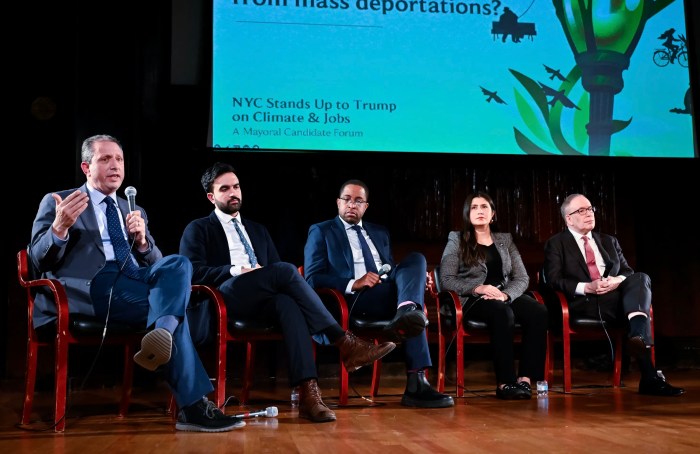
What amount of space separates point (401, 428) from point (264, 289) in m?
0.85

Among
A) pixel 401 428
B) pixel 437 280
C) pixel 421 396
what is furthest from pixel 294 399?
pixel 437 280

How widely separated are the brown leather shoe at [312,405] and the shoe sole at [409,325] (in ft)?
1.58

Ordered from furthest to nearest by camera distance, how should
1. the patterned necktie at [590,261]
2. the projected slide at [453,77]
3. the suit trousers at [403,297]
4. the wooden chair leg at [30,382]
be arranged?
the projected slide at [453,77] < the patterned necktie at [590,261] < the suit trousers at [403,297] < the wooden chair leg at [30,382]

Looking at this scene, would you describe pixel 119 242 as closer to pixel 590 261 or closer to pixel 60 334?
pixel 60 334

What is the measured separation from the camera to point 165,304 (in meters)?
2.75

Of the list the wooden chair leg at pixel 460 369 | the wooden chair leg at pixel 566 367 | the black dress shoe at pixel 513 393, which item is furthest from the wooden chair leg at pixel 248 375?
the wooden chair leg at pixel 566 367

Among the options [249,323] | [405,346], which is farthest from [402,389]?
[249,323]

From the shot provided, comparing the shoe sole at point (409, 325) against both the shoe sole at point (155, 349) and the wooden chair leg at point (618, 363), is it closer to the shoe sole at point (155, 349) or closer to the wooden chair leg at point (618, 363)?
the shoe sole at point (155, 349)

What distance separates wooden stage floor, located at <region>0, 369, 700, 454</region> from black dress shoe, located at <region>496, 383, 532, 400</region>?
8 cm

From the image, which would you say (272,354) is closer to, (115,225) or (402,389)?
(402,389)

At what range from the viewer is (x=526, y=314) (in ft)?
12.6

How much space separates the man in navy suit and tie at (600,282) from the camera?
374cm

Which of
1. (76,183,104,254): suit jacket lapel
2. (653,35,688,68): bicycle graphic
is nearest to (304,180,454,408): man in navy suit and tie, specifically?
(76,183,104,254): suit jacket lapel

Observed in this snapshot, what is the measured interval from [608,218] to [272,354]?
7.33ft
